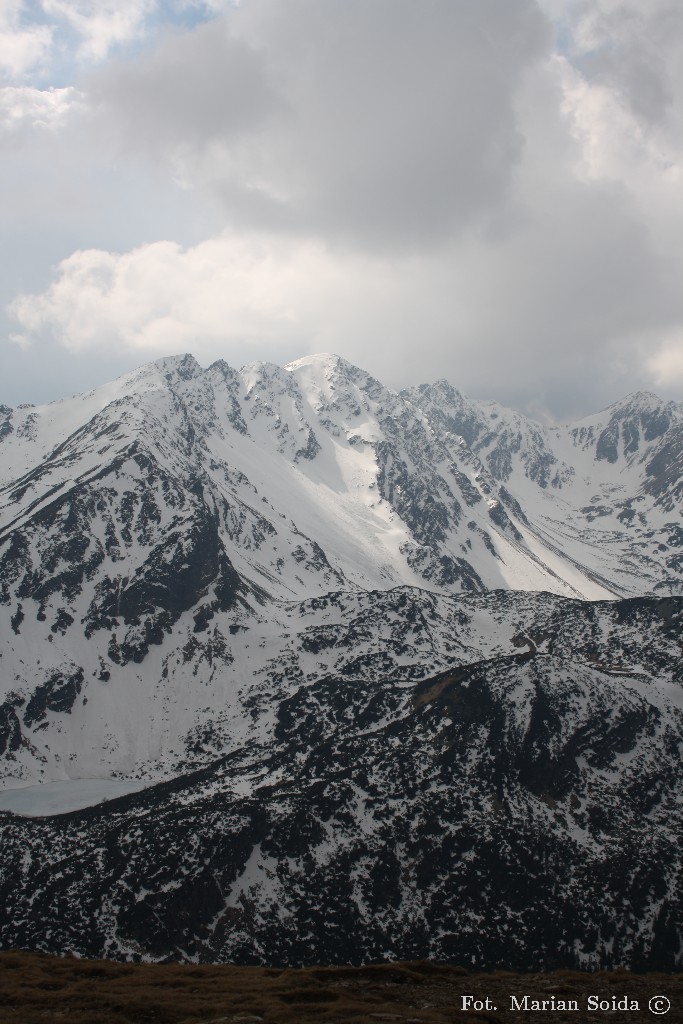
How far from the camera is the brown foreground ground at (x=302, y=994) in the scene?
44.3 metres

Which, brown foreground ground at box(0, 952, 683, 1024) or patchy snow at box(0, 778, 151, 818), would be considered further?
patchy snow at box(0, 778, 151, 818)

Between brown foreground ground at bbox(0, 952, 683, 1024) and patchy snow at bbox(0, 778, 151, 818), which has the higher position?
brown foreground ground at bbox(0, 952, 683, 1024)

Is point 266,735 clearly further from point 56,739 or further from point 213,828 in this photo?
point 56,739

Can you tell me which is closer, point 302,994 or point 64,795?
point 302,994

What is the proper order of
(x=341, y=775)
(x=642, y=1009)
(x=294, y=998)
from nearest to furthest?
(x=642, y=1009) < (x=294, y=998) < (x=341, y=775)

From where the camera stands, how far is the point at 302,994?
165ft

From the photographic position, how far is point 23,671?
621ft

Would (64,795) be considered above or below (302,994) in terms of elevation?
below

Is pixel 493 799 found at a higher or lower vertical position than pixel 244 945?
higher

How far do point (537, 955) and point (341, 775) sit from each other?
4682 cm

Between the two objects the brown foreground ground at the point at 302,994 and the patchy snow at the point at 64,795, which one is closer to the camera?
the brown foreground ground at the point at 302,994

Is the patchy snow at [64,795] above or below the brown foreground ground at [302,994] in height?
below

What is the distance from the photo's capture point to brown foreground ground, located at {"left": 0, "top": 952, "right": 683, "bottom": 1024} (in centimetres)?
4434

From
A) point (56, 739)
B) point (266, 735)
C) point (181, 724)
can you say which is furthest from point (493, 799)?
point (56, 739)
